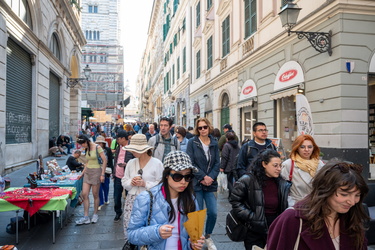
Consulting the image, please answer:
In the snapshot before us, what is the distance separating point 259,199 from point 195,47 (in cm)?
2332

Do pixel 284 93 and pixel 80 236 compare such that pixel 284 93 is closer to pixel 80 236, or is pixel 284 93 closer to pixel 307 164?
pixel 307 164

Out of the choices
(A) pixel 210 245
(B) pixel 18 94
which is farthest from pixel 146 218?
(B) pixel 18 94

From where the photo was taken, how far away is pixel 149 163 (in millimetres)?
4047

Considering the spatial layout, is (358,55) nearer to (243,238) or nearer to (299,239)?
(243,238)

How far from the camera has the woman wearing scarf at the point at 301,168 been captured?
363cm

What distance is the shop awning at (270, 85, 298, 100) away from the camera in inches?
410

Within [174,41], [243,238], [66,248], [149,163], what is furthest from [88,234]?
[174,41]

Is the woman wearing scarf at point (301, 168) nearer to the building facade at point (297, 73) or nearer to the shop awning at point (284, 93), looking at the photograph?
the building facade at point (297, 73)

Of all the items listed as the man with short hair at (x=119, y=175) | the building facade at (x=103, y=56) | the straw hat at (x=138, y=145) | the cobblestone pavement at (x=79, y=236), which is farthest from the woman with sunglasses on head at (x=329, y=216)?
the building facade at (x=103, y=56)

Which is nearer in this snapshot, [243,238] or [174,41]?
[243,238]

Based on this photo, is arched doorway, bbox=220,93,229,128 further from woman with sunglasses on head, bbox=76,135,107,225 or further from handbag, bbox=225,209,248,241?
handbag, bbox=225,209,248,241

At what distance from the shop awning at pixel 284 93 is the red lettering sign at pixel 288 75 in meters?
0.42

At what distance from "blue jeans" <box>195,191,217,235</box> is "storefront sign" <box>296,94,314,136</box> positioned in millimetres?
3582

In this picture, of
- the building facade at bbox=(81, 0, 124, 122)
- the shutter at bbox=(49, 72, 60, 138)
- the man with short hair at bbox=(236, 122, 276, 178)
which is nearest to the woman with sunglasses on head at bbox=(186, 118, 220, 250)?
the man with short hair at bbox=(236, 122, 276, 178)
